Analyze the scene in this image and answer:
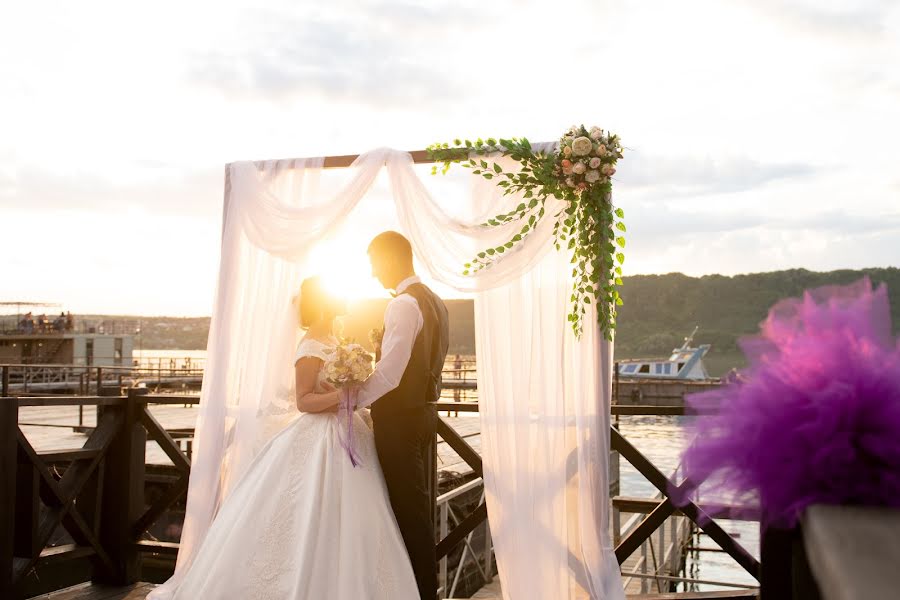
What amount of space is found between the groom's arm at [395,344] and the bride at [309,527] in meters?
0.27

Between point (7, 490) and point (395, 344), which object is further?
point (7, 490)

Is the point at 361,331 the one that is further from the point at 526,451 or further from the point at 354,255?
the point at 526,451

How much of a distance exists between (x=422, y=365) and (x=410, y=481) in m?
0.54

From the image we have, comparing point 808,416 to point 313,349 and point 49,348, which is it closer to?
point 313,349

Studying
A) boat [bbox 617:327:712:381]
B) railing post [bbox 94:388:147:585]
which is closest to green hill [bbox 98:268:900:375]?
boat [bbox 617:327:712:381]

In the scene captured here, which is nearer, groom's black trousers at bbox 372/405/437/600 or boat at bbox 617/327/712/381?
groom's black trousers at bbox 372/405/437/600

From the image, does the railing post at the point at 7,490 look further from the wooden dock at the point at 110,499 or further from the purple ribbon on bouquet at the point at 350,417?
the purple ribbon on bouquet at the point at 350,417

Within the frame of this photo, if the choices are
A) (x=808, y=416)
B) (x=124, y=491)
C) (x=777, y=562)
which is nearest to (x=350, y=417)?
(x=124, y=491)

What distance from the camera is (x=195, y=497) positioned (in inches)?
169

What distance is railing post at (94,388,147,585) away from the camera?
15.9 ft

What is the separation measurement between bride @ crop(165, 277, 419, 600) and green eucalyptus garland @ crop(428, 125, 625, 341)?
109cm

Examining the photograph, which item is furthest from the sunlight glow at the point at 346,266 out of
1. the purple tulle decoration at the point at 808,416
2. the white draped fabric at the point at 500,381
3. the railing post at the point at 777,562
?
the purple tulle decoration at the point at 808,416

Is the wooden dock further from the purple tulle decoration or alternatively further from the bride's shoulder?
the purple tulle decoration

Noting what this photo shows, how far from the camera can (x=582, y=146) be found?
3740 mm
